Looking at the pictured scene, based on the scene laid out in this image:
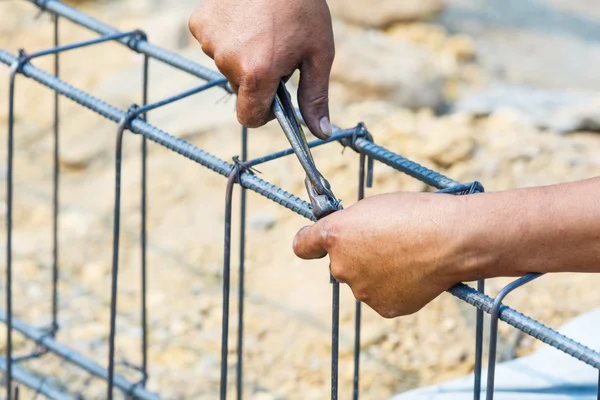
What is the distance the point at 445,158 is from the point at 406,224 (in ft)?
7.09

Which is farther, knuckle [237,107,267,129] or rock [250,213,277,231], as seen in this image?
rock [250,213,277,231]

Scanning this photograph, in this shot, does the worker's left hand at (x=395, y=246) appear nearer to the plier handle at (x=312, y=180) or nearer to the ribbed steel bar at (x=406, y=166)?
the plier handle at (x=312, y=180)

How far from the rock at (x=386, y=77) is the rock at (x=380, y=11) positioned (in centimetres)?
80

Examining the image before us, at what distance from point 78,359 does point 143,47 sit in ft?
2.06

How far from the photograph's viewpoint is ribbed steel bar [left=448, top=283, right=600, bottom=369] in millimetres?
1111

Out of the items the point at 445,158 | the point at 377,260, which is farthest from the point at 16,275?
the point at 377,260

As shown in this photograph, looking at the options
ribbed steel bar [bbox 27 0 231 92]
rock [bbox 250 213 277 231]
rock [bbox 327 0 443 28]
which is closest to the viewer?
ribbed steel bar [bbox 27 0 231 92]

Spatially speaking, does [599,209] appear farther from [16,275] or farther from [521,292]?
[16,275]

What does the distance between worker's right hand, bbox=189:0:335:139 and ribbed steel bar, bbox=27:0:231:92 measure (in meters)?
0.37

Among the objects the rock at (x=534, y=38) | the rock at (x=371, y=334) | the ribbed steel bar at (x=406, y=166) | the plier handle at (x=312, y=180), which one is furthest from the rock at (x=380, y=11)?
the plier handle at (x=312, y=180)

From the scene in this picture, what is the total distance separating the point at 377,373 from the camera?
2498mm

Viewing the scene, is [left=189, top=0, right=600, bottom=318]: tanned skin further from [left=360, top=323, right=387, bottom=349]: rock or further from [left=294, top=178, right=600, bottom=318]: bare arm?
[left=360, top=323, right=387, bottom=349]: rock

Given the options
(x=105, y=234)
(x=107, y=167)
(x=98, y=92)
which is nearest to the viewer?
(x=105, y=234)

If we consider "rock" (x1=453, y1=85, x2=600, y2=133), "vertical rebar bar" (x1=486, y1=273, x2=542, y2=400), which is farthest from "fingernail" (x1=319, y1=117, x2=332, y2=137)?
"rock" (x1=453, y1=85, x2=600, y2=133)
